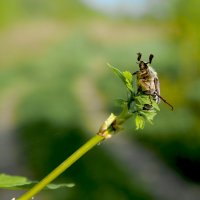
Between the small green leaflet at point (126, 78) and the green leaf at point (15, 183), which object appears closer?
the small green leaflet at point (126, 78)

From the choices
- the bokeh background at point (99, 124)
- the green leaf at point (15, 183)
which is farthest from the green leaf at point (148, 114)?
the bokeh background at point (99, 124)

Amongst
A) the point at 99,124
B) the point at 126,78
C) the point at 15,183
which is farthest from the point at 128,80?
the point at 99,124

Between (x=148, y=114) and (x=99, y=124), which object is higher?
(x=99, y=124)

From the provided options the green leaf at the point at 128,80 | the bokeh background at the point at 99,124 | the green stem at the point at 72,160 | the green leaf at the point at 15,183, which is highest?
the bokeh background at the point at 99,124

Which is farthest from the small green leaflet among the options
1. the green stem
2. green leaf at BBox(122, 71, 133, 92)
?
the green stem

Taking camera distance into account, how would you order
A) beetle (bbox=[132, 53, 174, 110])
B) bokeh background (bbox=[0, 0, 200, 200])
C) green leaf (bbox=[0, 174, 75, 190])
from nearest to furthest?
beetle (bbox=[132, 53, 174, 110]) → green leaf (bbox=[0, 174, 75, 190]) → bokeh background (bbox=[0, 0, 200, 200])

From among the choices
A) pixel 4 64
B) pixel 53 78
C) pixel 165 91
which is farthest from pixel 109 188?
pixel 4 64

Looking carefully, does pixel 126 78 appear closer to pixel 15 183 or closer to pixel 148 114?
pixel 148 114

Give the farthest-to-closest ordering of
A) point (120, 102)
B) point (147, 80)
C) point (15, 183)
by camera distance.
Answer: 1. point (15, 183)
2. point (120, 102)
3. point (147, 80)

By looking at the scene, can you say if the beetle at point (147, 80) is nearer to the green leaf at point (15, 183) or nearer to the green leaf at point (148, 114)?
the green leaf at point (148, 114)

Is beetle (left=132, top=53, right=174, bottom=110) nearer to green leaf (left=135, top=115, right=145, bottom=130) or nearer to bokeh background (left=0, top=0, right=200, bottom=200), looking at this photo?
green leaf (left=135, top=115, right=145, bottom=130)

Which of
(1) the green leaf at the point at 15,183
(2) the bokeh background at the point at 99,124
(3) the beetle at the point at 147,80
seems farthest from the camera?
(2) the bokeh background at the point at 99,124

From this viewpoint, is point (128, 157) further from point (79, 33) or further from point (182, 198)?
point (79, 33)

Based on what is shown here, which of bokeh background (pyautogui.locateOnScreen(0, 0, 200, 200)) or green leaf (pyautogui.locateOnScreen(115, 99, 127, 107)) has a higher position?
bokeh background (pyautogui.locateOnScreen(0, 0, 200, 200))
